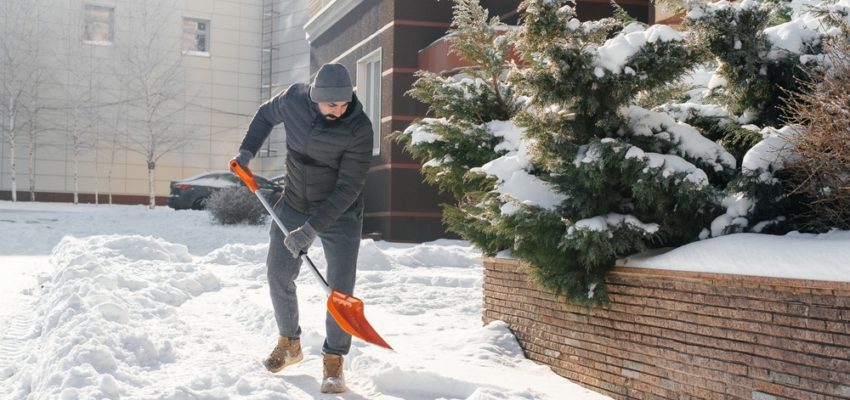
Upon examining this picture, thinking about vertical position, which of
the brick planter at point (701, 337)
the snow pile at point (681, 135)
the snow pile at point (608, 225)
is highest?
the snow pile at point (681, 135)

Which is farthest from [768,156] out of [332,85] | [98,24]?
[98,24]

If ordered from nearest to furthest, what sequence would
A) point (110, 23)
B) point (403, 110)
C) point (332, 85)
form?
point (332, 85), point (403, 110), point (110, 23)

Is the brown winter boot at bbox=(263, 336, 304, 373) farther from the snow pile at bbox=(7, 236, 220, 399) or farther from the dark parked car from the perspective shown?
the dark parked car

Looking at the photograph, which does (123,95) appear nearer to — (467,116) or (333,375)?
(467,116)

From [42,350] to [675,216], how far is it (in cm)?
390

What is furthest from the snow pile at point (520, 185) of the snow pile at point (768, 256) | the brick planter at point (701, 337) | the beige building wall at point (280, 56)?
the beige building wall at point (280, 56)

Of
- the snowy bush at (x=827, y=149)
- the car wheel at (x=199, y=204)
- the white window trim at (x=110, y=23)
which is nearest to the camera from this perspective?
the snowy bush at (x=827, y=149)

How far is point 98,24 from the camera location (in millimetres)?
33344

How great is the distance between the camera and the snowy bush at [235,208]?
2045 centimetres

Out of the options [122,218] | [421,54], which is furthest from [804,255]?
[122,218]

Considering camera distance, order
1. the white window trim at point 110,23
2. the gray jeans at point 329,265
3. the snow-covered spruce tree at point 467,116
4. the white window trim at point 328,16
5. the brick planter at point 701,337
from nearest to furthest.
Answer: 1. the brick planter at point 701,337
2. the gray jeans at point 329,265
3. the snow-covered spruce tree at point 467,116
4. the white window trim at point 328,16
5. the white window trim at point 110,23

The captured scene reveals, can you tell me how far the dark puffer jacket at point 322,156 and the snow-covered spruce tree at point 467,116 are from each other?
1.53 meters

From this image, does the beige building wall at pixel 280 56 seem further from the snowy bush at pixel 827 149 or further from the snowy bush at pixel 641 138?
the snowy bush at pixel 827 149

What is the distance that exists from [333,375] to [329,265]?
66 cm
